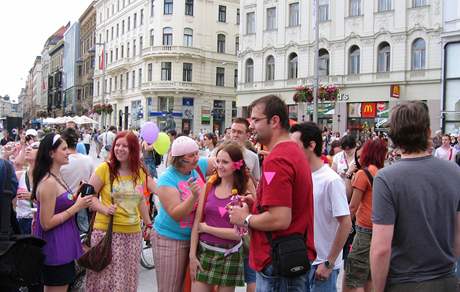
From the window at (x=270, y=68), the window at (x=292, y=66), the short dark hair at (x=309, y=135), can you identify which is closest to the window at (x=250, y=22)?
the window at (x=270, y=68)

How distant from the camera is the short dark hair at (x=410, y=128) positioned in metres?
2.94

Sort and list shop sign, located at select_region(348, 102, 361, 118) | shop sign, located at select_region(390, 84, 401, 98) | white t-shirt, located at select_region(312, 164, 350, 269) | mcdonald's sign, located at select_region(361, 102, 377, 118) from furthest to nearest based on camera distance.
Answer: shop sign, located at select_region(348, 102, 361, 118) → mcdonald's sign, located at select_region(361, 102, 377, 118) → shop sign, located at select_region(390, 84, 401, 98) → white t-shirt, located at select_region(312, 164, 350, 269)

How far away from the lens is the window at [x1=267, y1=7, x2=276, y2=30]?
40250mm

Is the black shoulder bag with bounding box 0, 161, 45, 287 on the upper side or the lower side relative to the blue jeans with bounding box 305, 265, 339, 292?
upper

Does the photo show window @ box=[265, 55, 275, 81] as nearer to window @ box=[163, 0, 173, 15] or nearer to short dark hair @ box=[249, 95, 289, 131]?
window @ box=[163, 0, 173, 15]

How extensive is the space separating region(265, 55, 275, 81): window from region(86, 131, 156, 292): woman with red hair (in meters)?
36.4

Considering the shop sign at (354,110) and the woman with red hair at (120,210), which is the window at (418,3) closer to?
the shop sign at (354,110)

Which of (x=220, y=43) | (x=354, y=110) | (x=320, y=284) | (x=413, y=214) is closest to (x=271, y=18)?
(x=354, y=110)

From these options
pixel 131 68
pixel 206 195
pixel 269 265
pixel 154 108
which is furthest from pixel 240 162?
pixel 131 68

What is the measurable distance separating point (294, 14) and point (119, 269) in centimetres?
3640

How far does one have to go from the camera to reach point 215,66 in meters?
55.3

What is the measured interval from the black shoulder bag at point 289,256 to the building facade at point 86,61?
7614cm

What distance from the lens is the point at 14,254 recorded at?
358cm

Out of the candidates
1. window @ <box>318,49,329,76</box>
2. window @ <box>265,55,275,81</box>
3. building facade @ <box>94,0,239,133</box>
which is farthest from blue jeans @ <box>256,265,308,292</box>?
building facade @ <box>94,0,239,133</box>
